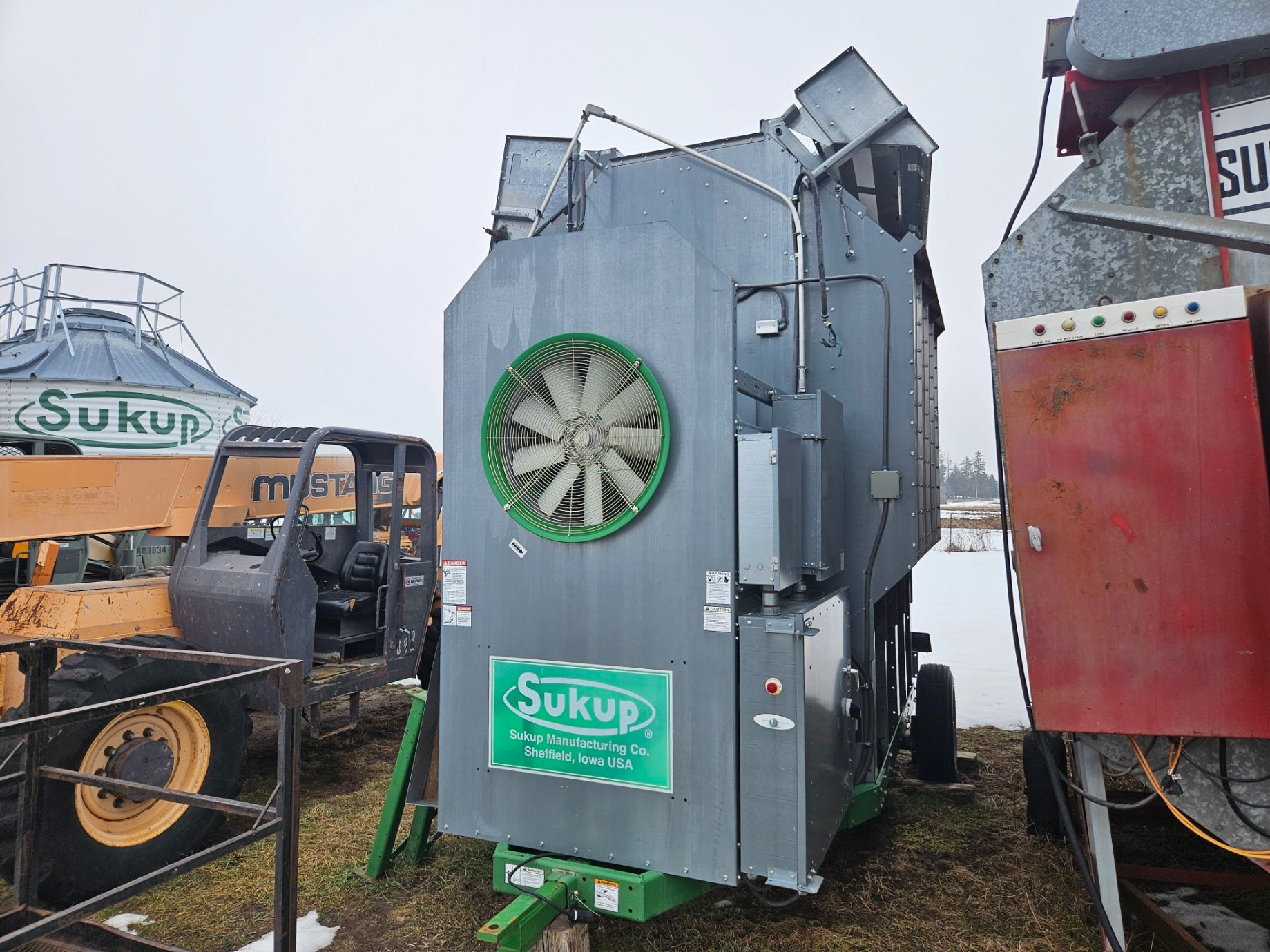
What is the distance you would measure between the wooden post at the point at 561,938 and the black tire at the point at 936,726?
10.2 ft

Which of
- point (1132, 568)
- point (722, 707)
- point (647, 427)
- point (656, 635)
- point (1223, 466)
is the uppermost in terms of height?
point (647, 427)

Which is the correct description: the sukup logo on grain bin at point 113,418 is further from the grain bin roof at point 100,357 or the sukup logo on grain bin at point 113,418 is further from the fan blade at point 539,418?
the fan blade at point 539,418

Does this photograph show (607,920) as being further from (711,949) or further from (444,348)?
(444,348)

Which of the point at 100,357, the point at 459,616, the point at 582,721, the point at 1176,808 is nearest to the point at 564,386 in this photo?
the point at 459,616

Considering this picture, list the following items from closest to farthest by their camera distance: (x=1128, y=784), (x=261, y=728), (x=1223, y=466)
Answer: (x=1223, y=466), (x=1128, y=784), (x=261, y=728)

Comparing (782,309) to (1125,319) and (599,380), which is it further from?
(1125,319)

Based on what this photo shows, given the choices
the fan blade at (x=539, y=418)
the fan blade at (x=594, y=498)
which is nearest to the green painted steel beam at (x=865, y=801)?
the fan blade at (x=594, y=498)

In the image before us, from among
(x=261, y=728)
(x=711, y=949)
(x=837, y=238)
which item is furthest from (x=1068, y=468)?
(x=261, y=728)

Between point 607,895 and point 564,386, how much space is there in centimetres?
195

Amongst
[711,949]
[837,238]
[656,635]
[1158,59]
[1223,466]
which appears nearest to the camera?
[1223,466]

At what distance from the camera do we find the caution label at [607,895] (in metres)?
2.89

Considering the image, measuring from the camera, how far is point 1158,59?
8.89 ft

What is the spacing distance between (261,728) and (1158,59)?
24.1ft

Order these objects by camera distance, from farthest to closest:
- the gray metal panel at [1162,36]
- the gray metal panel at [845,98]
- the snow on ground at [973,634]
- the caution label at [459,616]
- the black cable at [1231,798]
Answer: the snow on ground at [973,634]
the gray metal panel at [845,98]
the caution label at [459,616]
the gray metal panel at [1162,36]
the black cable at [1231,798]
